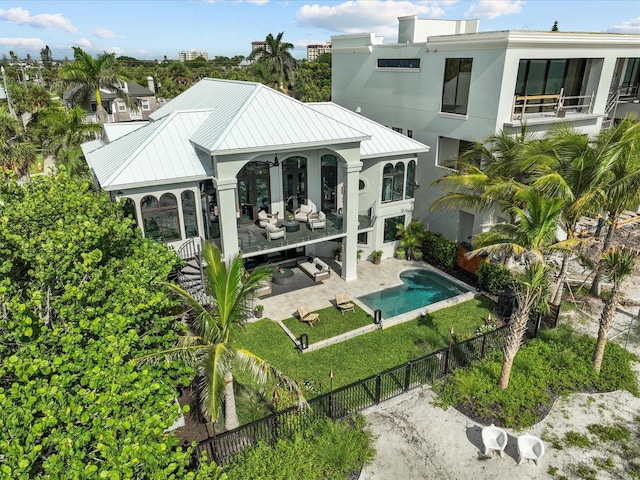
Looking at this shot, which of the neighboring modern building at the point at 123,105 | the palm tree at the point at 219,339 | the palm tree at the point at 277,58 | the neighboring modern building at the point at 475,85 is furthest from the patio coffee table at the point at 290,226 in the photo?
the neighboring modern building at the point at 123,105

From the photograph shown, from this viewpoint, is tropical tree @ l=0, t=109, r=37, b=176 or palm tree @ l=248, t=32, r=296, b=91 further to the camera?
palm tree @ l=248, t=32, r=296, b=91

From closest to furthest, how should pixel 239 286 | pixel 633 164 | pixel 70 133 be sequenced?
1. pixel 239 286
2. pixel 633 164
3. pixel 70 133

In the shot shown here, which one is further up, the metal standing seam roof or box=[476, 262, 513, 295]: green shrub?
the metal standing seam roof

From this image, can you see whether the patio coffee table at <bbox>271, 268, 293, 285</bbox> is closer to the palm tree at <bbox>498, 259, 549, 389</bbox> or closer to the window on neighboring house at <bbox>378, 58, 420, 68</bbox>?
the palm tree at <bbox>498, 259, 549, 389</bbox>

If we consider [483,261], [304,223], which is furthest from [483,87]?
[304,223]

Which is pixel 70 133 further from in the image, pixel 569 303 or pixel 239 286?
pixel 569 303

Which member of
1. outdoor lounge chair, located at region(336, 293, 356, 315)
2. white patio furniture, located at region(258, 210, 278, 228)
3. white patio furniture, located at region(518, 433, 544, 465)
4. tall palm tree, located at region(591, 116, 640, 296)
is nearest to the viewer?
white patio furniture, located at region(518, 433, 544, 465)

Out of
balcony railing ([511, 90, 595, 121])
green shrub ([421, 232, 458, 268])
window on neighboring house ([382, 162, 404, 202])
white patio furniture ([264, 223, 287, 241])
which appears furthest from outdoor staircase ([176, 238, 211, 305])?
balcony railing ([511, 90, 595, 121])
